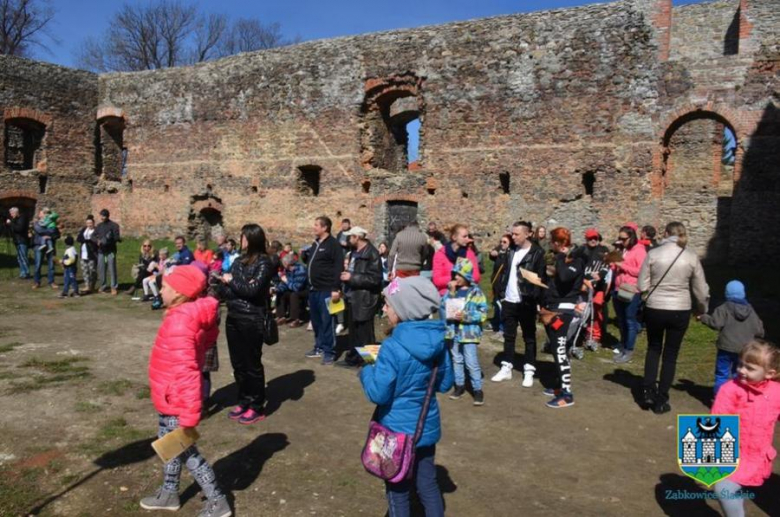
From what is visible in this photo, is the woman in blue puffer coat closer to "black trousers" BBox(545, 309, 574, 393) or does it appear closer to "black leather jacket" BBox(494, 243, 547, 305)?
"black trousers" BBox(545, 309, 574, 393)

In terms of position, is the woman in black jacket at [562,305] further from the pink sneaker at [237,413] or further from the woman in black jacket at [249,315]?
the pink sneaker at [237,413]

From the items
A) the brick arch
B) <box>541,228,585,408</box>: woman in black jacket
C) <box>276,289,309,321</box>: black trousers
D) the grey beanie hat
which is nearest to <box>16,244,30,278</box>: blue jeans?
<box>276,289,309,321</box>: black trousers

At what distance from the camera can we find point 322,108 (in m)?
17.2

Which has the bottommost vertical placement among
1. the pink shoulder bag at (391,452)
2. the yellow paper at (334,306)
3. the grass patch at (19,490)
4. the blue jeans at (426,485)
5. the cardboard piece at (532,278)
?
the grass patch at (19,490)

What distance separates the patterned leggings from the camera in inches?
144

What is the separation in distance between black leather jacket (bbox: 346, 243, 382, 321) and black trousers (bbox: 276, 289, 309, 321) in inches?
107

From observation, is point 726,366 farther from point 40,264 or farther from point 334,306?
point 40,264

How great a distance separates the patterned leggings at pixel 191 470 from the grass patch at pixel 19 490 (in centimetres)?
90

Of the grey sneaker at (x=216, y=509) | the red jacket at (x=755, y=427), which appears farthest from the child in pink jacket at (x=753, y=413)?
the grey sneaker at (x=216, y=509)

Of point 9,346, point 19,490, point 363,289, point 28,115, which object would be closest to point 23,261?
point 9,346

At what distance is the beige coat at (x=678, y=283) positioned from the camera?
5.48 m

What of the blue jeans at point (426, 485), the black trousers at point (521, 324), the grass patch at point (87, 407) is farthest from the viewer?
A: the black trousers at point (521, 324)

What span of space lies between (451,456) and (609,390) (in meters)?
2.57

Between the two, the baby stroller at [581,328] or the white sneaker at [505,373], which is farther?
the baby stroller at [581,328]
